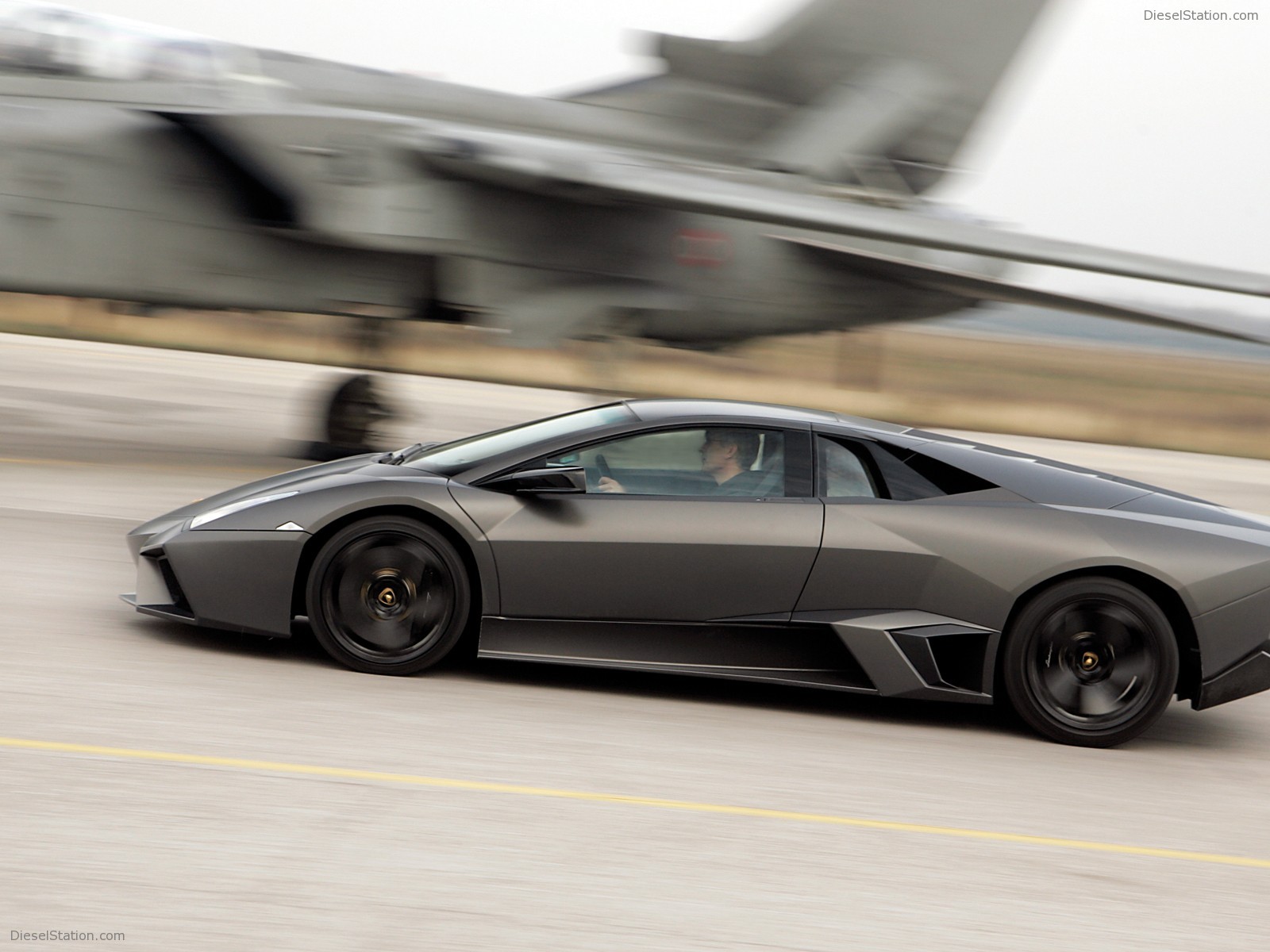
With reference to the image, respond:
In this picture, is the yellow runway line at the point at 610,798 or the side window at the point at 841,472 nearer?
the yellow runway line at the point at 610,798

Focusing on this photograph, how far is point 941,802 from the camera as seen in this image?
14.8ft

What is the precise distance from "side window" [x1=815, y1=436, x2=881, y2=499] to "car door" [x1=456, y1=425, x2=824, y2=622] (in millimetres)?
109

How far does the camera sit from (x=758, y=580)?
5246mm

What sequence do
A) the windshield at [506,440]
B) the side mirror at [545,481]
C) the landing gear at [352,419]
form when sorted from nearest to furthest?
the side mirror at [545,481] < the windshield at [506,440] < the landing gear at [352,419]

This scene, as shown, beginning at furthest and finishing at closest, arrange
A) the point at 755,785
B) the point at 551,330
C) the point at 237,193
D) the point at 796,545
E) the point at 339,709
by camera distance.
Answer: the point at 551,330 < the point at 237,193 < the point at 796,545 < the point at 339,709 < the point at 755,785

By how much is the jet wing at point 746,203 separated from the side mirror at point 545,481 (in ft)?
19.4

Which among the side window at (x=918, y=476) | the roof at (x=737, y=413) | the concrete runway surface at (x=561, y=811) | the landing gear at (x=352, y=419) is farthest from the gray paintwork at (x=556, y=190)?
the side window at (x=918, y=476)

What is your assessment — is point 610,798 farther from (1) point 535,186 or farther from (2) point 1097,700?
(1) point 535,186

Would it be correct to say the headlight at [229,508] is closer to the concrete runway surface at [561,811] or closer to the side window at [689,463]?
the concrete runway surface at [561,811]

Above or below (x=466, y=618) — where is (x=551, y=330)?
above

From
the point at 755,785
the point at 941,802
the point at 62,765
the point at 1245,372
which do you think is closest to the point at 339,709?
the point at 62,765

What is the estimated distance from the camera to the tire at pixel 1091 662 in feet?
17.3

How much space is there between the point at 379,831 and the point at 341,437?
855 cm

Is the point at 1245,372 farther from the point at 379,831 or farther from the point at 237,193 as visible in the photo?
the point at 379,831
